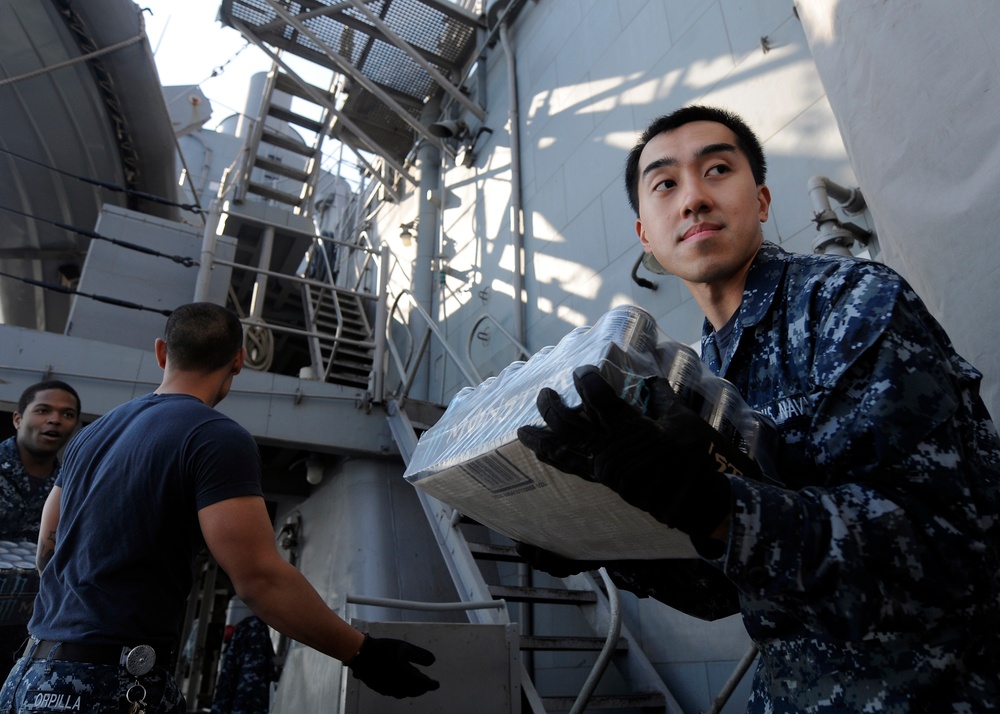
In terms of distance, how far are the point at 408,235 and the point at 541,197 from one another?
2363 mm

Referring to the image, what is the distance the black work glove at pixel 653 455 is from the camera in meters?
0.58

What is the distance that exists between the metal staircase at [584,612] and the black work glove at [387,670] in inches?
33.2

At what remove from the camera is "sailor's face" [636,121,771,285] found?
94 cm

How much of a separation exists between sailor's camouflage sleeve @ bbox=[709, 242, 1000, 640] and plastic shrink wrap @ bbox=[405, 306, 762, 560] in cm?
10

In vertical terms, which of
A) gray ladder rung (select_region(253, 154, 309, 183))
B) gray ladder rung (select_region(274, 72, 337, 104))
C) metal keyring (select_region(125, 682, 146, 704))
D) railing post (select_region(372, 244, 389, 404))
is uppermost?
gray ladder rung (select_region(274, 72, 337, 104))

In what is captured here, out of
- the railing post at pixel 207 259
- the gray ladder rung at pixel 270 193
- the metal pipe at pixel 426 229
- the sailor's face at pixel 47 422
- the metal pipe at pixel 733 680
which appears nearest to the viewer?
the metal pipe at pixel 733 680

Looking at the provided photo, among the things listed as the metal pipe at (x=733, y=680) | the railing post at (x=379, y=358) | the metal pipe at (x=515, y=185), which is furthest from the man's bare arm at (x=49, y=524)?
the metal pipe at (x=515, y=185)

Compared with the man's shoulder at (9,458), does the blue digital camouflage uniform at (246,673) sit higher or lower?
lower

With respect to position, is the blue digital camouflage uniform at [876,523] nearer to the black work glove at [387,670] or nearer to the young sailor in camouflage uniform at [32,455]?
the black work glove at [387,670]

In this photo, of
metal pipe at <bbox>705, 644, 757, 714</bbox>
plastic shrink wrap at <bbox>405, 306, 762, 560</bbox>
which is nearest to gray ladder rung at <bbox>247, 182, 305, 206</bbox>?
metal pipe at <bbox>705, 644, 757, 714</bbox>

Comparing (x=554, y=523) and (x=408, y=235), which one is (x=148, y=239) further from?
(x=554, y=523)

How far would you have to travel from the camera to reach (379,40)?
584 centimetres

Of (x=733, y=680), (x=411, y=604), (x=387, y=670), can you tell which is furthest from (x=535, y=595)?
(x=387, y=670)

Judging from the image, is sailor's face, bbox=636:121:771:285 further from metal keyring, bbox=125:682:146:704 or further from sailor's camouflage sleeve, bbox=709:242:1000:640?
metal keyring, bbox=125:682:146:704
